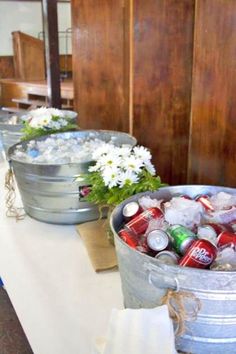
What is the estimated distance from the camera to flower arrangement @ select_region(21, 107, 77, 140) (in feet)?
5.89

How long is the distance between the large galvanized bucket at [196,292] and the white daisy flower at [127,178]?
0.38 m

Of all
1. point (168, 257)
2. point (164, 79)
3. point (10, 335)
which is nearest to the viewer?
point (168, 257)

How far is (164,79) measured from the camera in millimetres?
1602

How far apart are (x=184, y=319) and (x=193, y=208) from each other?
30 centimetres

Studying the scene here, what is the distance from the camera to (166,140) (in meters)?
1.69

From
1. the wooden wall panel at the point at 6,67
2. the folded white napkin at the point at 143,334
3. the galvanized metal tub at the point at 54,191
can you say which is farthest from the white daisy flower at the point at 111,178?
the wooden wall panel at the point at 6,67

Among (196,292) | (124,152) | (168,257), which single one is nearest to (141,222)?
(168,257)

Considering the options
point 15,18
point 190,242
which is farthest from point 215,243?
point 15,18

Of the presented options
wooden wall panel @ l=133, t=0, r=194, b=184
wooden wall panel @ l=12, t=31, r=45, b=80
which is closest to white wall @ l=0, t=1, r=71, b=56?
wooden wall panel @ l=12, t=31, r=45, b=80

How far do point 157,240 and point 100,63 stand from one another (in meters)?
1.48

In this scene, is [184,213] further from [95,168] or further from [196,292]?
[95,168]

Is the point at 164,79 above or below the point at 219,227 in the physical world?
above

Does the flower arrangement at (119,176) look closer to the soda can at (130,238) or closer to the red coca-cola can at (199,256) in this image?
the soda can at (130,238)

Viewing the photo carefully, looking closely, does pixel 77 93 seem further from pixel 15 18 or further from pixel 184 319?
pixel 15 18
